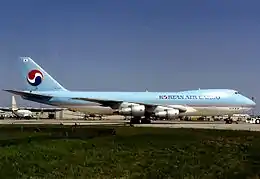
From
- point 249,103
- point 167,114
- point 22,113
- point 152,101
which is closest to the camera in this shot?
point 167,114

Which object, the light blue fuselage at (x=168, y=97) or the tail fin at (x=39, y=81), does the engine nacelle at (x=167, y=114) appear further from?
the tail fin at (x=39, y=81)

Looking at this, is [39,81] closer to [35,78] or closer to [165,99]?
[35,78]

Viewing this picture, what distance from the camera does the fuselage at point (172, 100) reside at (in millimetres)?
69438

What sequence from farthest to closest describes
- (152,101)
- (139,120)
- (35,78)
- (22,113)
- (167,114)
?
1. (22,113)
2. (35,78)
3. (152,101)
4. (139,120)
5. (167,114)

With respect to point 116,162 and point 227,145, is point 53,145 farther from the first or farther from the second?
point 227,145

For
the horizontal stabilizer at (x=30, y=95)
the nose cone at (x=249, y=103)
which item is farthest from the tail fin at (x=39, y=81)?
the nose cone at (x=249, y=103)

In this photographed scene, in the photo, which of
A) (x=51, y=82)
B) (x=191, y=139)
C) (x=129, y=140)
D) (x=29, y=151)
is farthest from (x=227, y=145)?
(x=51, y=82)

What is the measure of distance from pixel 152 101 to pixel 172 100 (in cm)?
299

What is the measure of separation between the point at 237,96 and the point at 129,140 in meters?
45.5

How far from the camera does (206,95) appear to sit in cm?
7050

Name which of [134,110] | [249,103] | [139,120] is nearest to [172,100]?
[139,120]

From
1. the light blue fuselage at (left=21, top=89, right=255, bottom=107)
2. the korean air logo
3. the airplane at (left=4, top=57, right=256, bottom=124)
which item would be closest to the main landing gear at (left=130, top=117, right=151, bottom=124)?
the airplane at (left=4, top=57, right=256, bottom=124)

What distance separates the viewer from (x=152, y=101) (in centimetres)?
6925

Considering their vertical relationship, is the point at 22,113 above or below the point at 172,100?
above
